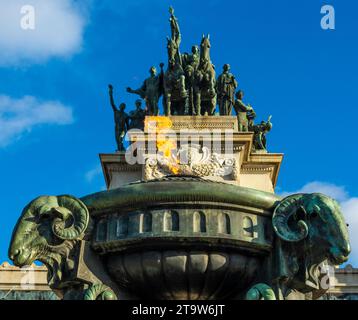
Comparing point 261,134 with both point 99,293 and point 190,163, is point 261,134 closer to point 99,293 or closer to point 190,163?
point 190,163

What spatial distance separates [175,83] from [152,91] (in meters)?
0.66

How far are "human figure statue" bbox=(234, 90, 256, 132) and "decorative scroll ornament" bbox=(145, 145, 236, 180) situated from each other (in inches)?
122

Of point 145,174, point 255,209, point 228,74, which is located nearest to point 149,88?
point 228,74

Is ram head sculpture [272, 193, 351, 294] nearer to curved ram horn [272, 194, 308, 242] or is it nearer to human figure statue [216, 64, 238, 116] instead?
curved ram horn [272, 194, 308, 242]

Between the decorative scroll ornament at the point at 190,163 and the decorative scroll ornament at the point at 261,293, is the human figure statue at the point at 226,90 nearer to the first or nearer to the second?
the decorative scroll ornament at the point at 190,163

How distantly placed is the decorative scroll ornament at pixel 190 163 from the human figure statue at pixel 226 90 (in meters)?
2.96

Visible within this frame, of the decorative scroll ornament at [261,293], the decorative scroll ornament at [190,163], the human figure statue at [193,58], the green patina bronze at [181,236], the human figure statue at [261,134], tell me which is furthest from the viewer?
the human figure statue at [193,58]

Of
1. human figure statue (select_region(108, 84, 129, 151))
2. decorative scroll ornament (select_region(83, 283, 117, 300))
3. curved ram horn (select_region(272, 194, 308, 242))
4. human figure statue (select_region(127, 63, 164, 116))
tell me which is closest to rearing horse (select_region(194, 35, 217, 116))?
human figure statue (select_region(127, 63, 164, 116))

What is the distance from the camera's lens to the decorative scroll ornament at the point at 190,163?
15.0 m

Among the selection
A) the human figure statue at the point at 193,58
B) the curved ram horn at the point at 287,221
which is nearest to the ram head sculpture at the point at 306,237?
the curved ram horn at the point at 287,221

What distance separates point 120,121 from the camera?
18.4m

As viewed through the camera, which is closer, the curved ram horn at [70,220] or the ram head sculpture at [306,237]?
the ram head sculpture at [306,237]

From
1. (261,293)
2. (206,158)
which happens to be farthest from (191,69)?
(261,293)
